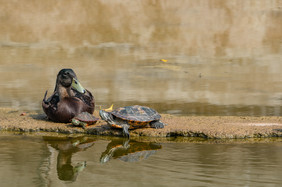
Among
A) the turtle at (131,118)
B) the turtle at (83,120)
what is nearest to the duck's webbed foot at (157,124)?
the turtle at (131,118)

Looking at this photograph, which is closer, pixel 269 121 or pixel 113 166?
pixel 113 166

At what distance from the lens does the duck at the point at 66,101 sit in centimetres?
907

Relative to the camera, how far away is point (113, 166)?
21.0ft

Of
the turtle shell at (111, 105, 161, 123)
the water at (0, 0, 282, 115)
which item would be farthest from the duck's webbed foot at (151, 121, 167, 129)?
the water at (0, 0, 282, 115)

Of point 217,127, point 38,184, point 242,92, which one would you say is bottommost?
point 38,184

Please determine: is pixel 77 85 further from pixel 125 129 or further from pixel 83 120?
pixel 125 129

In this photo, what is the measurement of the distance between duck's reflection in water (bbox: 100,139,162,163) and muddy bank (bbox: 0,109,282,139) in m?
0.48

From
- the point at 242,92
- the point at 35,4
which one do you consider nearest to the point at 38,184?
the point at 242,92

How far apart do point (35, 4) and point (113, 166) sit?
16100 millimetres

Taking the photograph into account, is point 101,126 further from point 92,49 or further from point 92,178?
point 92,49

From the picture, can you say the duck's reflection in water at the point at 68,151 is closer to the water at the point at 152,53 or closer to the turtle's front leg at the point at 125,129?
the turtle's front leg at the point at 125,129

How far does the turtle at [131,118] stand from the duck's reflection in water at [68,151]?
1.34 feet

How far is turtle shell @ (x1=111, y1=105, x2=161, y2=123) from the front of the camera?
813 cm

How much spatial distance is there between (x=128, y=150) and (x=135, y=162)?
0.73 metres
